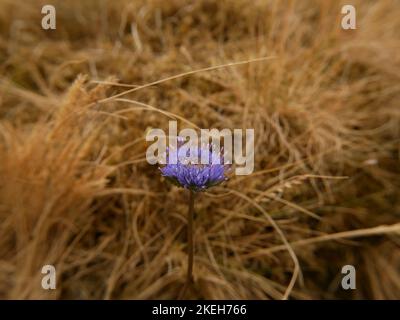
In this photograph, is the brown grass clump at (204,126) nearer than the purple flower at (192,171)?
No

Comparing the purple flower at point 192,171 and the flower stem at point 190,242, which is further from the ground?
the purple flower at point 192,171

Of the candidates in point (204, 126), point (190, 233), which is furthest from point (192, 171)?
point (204, 126)

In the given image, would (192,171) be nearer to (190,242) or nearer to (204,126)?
(190,242)

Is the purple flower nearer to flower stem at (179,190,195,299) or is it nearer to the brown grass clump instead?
flower stem at (179,190,195,299)

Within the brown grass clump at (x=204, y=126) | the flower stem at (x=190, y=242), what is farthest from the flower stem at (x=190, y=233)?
the brown grass clump at (x=204, y=126)

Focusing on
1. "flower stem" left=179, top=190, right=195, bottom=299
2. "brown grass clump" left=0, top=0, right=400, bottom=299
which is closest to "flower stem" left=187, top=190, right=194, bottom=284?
"flower stem" left=179, top=190, right=195, bottom=299

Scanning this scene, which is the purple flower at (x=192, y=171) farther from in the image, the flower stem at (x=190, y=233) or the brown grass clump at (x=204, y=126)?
the brown grass clump at (x=204, y=126)
